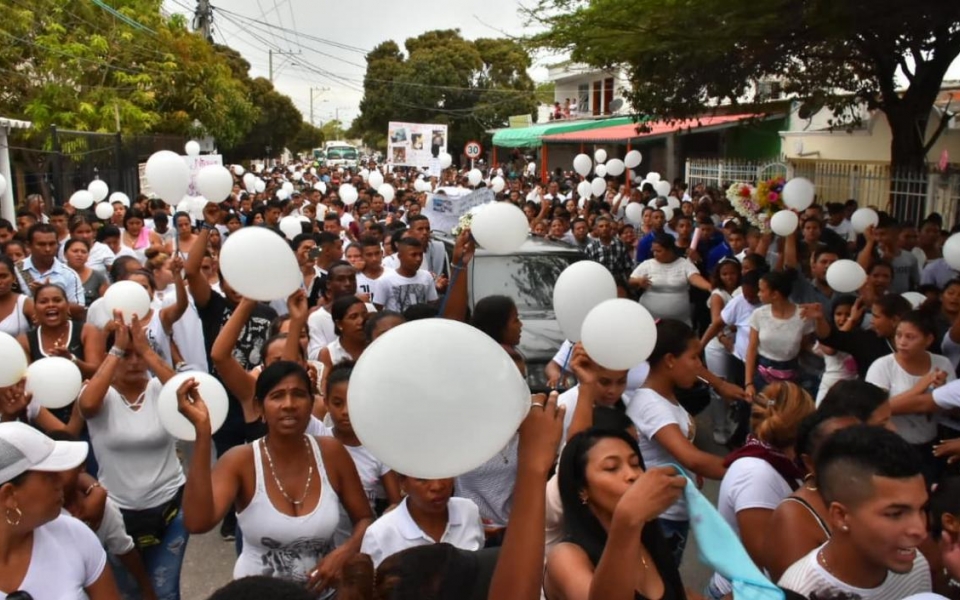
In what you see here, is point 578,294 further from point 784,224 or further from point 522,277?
point 784,224

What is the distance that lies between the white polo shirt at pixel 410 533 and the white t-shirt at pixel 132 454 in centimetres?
128

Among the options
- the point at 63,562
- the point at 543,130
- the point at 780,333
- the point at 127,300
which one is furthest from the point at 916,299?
the point at 543,130

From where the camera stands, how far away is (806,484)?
2.85 m

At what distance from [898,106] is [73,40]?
19.4 metres

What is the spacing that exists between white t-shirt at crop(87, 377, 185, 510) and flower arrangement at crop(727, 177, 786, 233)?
6.99 m

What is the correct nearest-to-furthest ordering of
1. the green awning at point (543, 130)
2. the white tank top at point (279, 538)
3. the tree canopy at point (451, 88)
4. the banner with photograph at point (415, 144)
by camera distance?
the white tank top at point (279, 538)
the banner with photograph at point (415, 144)
the green awning at point (543, 130)
the tree canopy at point (451, 88)

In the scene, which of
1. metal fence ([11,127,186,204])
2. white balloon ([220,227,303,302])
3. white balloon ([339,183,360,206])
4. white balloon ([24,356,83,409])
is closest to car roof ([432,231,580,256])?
white balloon ([220,227,303,302])

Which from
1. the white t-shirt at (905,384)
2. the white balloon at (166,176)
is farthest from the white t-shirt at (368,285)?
the white t-shirt at (905,384)

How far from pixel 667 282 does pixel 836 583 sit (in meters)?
5.75

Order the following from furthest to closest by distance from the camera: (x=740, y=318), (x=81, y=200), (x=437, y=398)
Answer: (x=81, y=200) → (x=740, y=318) → (x=437, y=398)

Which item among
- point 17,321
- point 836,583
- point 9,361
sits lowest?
point 836,583

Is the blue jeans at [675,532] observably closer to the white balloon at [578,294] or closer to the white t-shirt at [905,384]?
the white balloon at [578,294]

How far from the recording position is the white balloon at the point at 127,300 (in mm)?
4457

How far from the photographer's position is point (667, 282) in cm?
809
